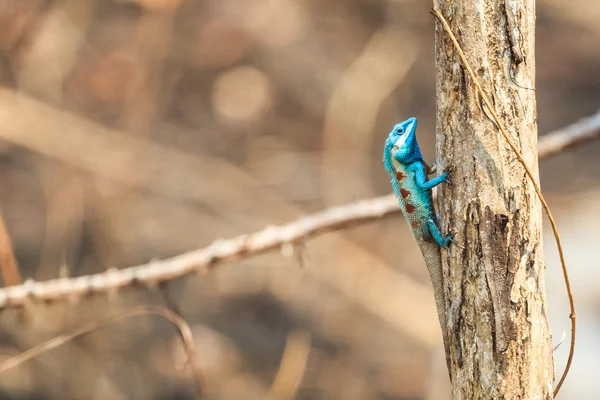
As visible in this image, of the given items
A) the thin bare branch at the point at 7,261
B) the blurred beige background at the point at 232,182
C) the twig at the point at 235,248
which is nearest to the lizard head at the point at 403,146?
the twig at the point at 235,248

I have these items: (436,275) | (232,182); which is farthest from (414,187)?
(232,182)

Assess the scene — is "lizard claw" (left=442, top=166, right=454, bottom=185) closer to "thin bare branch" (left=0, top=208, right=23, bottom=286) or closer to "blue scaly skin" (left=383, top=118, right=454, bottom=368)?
"blue scaly skin" (left=383, top=118, right=454, bottom=368)

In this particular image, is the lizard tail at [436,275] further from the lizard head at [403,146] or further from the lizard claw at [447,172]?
the lizard head at [403,146]

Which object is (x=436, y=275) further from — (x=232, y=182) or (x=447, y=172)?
(x=232, y=182)

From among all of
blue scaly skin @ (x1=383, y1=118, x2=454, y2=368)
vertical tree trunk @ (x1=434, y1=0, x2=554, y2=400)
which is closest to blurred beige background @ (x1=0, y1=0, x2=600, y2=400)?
blue scaly skin @ (x1=383, y1=118, x2=454, y2=368)

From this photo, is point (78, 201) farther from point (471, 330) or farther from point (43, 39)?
point (471, 330)

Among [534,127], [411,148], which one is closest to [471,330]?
[534,127]
